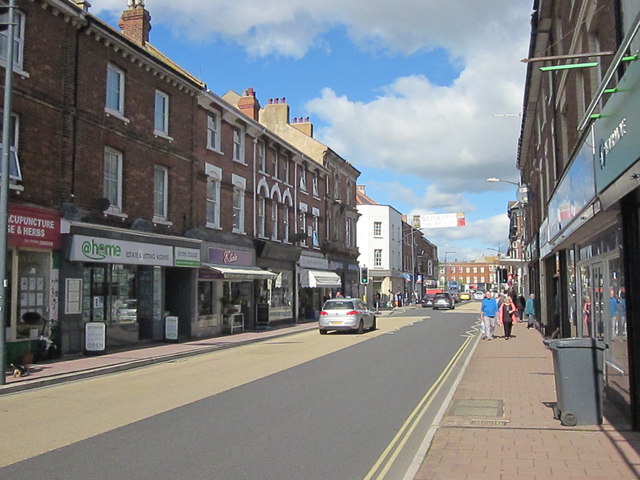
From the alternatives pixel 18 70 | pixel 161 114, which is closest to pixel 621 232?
pixel 18 70

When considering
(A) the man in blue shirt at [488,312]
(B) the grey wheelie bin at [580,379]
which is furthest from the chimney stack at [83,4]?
(B) the grey wheelie bin at [580,379]

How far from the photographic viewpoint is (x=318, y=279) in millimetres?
36562

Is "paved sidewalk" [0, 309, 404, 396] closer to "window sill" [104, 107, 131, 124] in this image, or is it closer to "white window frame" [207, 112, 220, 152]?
"window sill" [104, 107, 131, 124]

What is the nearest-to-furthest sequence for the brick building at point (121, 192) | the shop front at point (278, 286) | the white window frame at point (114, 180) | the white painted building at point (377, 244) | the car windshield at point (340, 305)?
the brick building at point (121, 192)
the white window frame at point (114, 180)
the car windshield at point (340, 305)
the shop front at point (278, 286)
the white painted building at point (377, 244)

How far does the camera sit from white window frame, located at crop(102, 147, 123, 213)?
18.1 meters

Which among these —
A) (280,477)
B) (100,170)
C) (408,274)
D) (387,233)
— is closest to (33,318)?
(100,170)

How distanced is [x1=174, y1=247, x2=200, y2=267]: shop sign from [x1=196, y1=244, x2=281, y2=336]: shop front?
2.98 feet

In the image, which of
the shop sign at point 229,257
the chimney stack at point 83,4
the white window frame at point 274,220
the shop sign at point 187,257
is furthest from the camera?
the white window frame at point 274,220

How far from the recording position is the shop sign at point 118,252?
52.7 ft

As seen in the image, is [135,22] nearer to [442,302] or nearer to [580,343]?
[580,343]

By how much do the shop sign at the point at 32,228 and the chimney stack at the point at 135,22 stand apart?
31.6ft

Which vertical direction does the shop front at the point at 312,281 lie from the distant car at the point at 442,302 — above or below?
above

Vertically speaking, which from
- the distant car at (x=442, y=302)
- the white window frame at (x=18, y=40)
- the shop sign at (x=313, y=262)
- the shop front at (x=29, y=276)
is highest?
the white window frame at (x=18, y=40)

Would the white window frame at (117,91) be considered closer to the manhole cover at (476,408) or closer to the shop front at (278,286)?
the shop front at (278,286)
